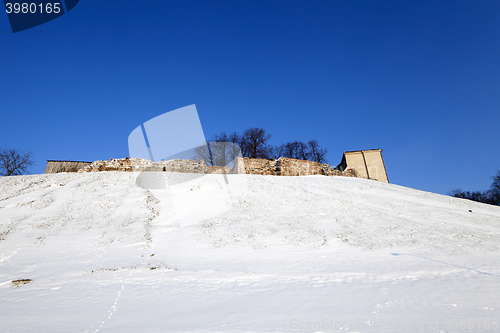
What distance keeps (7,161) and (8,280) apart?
30275 millimetres

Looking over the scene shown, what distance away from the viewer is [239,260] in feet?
20.8

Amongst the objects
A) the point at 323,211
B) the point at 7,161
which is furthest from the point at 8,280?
the point at 7,161

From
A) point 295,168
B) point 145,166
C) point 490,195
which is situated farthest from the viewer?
point 490,195

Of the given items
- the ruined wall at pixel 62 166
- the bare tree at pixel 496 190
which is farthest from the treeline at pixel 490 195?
→ the ruined wall at pixel 62 166

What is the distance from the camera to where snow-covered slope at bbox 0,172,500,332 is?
338 cm

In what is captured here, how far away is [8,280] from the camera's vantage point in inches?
208

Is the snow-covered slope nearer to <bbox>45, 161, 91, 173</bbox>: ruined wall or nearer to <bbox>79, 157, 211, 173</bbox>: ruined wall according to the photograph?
<bbox>79, 157, 211, 173</bbox>: ruined wall

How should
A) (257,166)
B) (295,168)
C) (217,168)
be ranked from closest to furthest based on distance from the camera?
(217,168)
(257,166)
(295,168)

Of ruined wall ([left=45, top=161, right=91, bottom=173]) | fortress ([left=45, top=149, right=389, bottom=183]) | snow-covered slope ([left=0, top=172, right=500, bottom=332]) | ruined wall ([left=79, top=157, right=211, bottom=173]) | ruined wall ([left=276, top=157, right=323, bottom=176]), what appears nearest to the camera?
snow-covered slope ([left=0, top=172, right=500, bottom=332])

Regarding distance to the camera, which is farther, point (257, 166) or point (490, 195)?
point (490, 195)

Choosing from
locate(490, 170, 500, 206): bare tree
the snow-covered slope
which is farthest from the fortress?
locate(490, 170, 500, 206): bare tree

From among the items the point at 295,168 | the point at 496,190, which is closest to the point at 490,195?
the point at 496,190

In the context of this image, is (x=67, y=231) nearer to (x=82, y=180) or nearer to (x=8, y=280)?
(x=8, y=280)

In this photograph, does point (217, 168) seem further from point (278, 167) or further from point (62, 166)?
point (62, 166)
